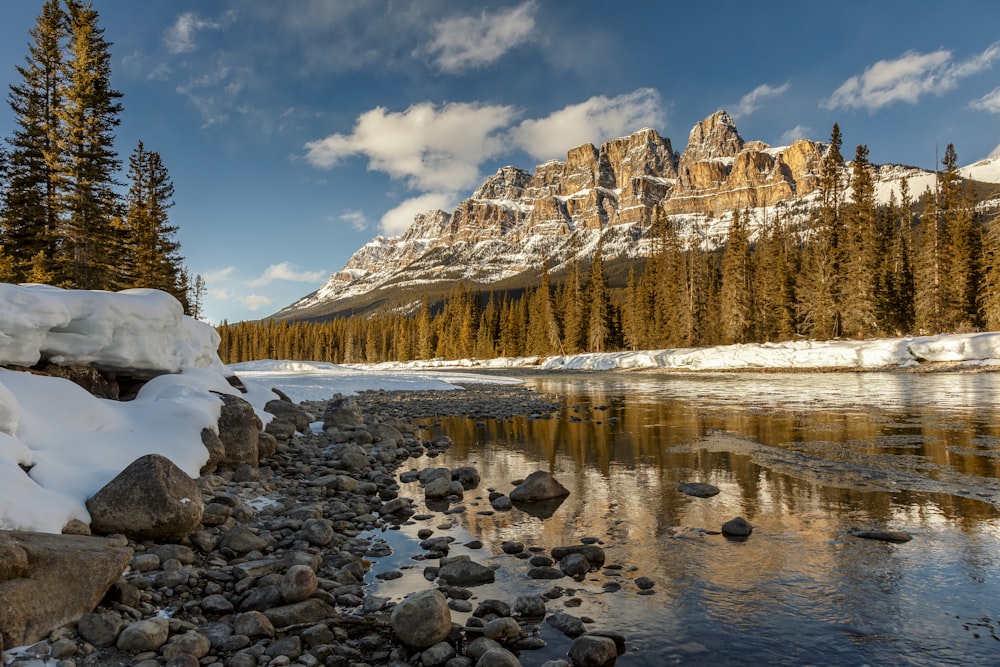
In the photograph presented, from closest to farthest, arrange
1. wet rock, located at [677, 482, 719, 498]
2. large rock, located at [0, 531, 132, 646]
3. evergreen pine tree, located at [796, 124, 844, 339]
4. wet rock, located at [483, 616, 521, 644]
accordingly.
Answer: large rock, located at [0, 531, 132, 646] → wet rock, located at [483, 616, 521, 644] → wet rock, located at [677, 482, 719, 498] → evergreen pine tree, located at [796, 124, 844, 339]

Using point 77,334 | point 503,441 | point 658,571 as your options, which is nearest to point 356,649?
point 658,571

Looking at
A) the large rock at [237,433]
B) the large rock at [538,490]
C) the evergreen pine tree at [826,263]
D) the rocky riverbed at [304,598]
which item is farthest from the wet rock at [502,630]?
the evergreen pine tree at [826,263]

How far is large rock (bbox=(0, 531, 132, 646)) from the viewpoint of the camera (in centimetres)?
387

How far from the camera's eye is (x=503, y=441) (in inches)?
597

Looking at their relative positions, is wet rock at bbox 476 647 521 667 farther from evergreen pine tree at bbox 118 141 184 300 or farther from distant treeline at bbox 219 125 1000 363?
distant treeline at bbox 219 125 1000 363

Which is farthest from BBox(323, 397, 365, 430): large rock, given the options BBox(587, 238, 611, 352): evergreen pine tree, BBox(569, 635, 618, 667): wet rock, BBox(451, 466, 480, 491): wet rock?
BBox(587, 238, 611, 352): evergreen pine tree

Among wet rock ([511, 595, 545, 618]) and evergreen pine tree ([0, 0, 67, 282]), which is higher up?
evergreen pine tree ([0, 0, 67, 282])

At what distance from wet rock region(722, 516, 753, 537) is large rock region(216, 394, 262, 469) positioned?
8.34 metres

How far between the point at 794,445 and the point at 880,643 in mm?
9163

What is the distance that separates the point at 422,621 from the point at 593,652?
1439mm

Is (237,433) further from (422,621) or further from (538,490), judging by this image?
(422,621)

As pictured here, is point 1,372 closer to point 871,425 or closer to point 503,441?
point 503,441

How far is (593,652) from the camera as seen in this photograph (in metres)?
4.11

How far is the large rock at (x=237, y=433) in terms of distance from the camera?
376 inches
